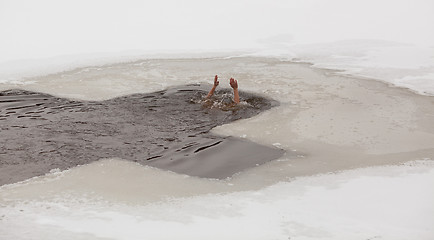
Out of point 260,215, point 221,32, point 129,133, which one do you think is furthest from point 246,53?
point 260,215

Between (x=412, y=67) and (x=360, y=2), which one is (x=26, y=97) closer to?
(x=412, y=67)

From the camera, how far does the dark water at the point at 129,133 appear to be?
5.37 m

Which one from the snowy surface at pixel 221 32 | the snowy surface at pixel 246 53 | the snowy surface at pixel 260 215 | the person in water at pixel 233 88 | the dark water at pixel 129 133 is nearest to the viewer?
the snowy surface at pixel 260 215

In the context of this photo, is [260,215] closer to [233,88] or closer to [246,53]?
[233,88]

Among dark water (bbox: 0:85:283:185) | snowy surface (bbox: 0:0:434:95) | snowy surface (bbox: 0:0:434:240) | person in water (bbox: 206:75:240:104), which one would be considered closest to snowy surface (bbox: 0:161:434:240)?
snowy surface (bbox: 0:0:434:240)

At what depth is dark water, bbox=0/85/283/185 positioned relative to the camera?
17.6ft

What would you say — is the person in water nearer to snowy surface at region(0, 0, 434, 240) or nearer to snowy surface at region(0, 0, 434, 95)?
snowy surface at region(0, 0, 434, 240)

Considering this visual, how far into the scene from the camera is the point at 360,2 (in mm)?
13539

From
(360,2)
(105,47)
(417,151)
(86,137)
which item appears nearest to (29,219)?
(86,137)

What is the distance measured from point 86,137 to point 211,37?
6.43 m

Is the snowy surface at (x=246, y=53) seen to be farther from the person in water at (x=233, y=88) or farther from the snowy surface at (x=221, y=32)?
the person in water at (x=233, y=88)

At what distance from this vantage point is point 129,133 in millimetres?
6262

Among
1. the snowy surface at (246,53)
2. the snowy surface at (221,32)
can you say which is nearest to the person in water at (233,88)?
the snowy surface at (246,53)

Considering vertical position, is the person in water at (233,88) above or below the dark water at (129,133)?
above
